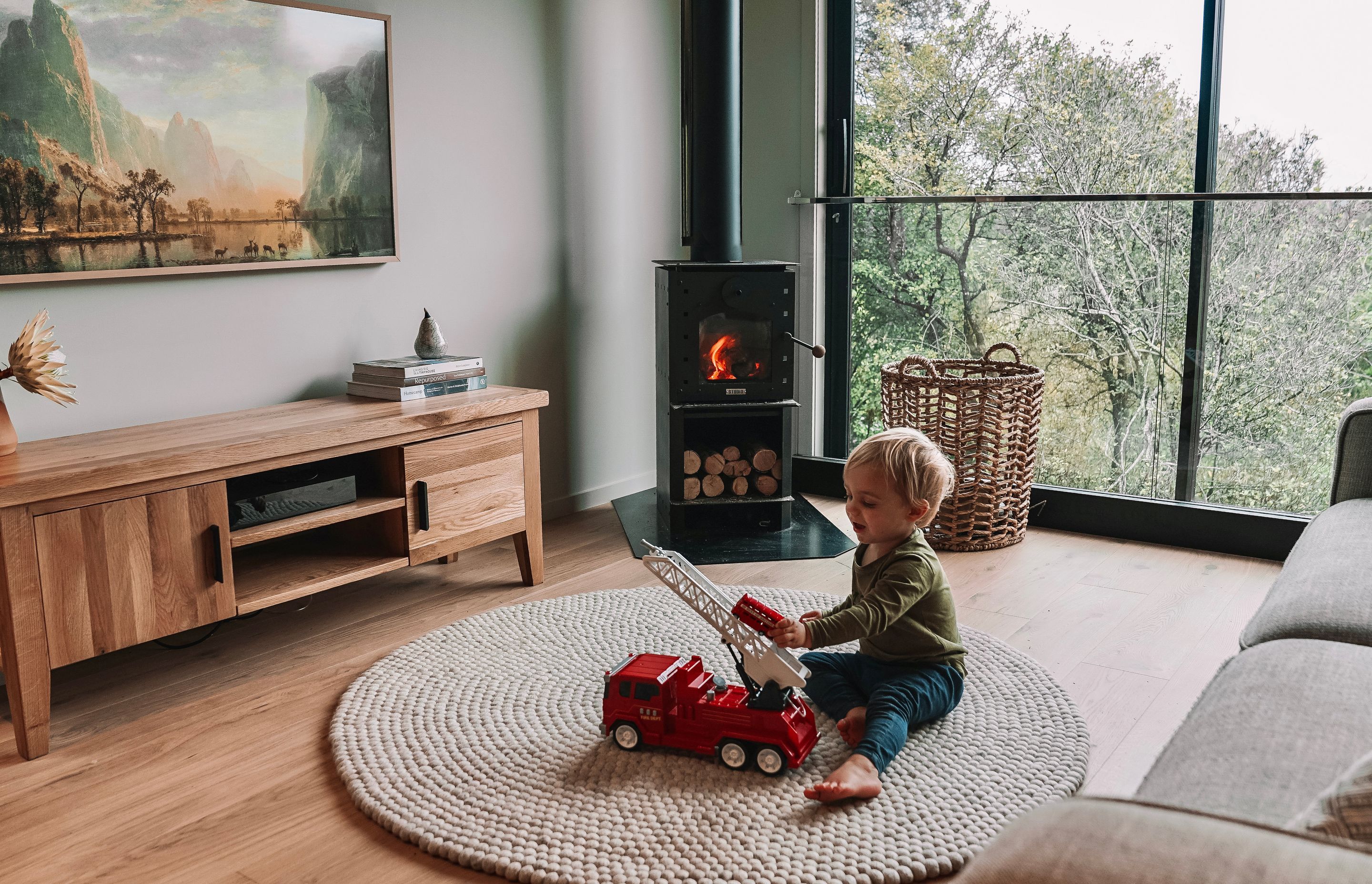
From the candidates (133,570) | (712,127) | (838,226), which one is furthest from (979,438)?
(133,570)

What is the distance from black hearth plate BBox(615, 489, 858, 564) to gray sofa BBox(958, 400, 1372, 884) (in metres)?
1.47

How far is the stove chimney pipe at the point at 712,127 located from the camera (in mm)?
3463

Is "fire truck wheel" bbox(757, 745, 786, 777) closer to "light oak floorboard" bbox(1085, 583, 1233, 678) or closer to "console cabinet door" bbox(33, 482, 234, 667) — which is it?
"light oak floorboard" bbox(1085, 583, 1233, 678)

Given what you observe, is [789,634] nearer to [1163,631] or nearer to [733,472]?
[1163,631]

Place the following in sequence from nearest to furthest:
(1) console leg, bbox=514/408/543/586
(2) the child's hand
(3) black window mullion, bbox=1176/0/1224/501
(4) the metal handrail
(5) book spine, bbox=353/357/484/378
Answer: (2) the child's hand
(5) book spine, bbox=353/357/484/378
(1) console leg, bbox=514/408/543/586
(4) the metal handrail
(3) black window mullion, bbox=1176/0/1224/501

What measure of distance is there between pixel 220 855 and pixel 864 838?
101 cm

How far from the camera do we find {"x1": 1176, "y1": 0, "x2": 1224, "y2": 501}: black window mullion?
320cm

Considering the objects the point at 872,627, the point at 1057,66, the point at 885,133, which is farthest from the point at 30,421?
the point at 1057,66

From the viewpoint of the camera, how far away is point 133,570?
2.16m

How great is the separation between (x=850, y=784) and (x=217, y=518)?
54.9 inches

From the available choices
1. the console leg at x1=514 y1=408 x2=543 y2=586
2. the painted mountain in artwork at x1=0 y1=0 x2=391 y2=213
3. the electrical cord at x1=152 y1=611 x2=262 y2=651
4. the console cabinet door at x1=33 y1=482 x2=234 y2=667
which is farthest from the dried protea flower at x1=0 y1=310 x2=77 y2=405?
the console leg at x1=514 y1=408 x2=543 y2=586

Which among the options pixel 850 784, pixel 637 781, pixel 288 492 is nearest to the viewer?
pixel 850 784

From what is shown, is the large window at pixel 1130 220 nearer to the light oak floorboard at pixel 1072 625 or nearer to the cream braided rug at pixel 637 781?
the light oak floorboard at pixel 1072 625

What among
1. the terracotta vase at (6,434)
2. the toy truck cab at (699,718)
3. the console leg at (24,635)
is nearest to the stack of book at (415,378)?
the terracotta vase at (6,434)
